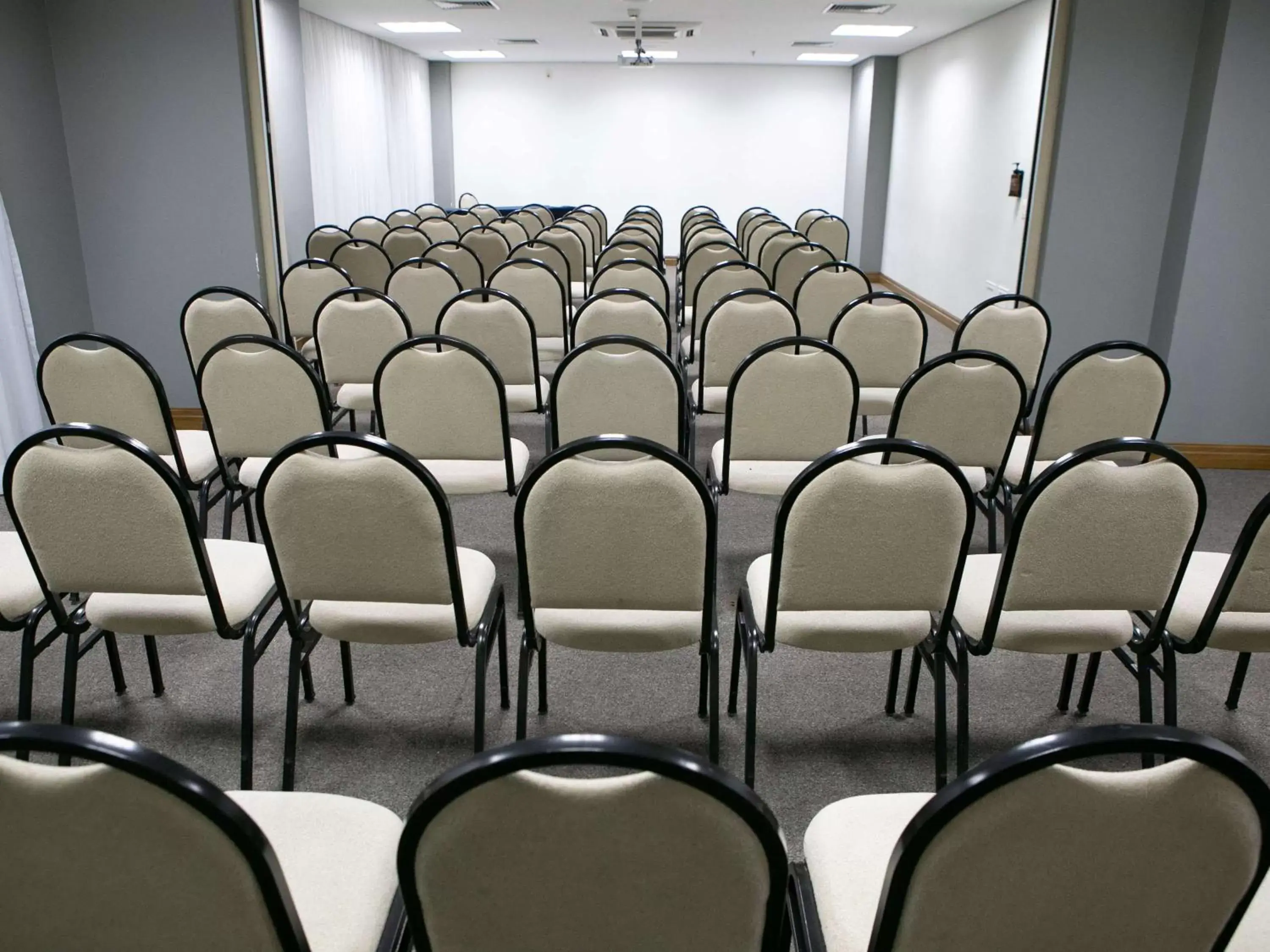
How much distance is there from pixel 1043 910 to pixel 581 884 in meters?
0.56

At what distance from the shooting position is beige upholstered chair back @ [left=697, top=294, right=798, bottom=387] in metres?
4.60

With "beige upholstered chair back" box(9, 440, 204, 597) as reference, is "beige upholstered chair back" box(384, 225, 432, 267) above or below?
above

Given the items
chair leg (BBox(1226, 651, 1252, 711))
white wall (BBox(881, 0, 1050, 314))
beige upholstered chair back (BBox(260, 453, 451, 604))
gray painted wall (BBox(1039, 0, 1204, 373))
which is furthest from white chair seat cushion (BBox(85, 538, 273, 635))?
white wall (BBox(881, 0, 1050, 314))

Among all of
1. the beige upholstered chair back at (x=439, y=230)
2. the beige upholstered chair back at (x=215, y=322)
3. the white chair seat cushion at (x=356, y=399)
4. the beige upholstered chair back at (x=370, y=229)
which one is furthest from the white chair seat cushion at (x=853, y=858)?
the beige upholstered chair back at (x=370, y=229)

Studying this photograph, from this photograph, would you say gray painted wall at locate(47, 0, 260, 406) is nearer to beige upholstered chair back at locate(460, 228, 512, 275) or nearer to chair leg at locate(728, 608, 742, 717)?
beige upholstered chair back at locate(460, 228, 512, 275)

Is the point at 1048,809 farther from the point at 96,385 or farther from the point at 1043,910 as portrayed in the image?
the point at 96,385

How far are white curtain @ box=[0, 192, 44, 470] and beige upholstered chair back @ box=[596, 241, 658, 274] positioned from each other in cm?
358

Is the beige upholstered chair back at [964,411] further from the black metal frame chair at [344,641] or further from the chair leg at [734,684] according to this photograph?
the black metal frame chair at [344,641]

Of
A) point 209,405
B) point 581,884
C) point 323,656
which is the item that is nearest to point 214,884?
point 581,884

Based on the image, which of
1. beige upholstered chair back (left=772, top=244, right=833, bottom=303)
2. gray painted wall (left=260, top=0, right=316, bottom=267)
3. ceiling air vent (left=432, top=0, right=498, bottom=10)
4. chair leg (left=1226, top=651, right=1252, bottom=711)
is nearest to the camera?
chair leg (left=1226, top=651, right=1252, bottom=711)

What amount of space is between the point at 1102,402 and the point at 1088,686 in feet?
3.80

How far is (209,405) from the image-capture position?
3.50 meters

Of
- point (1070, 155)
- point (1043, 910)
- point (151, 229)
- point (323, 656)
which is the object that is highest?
point (1070, 155)

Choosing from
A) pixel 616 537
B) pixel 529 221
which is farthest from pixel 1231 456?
pixel 529 221
